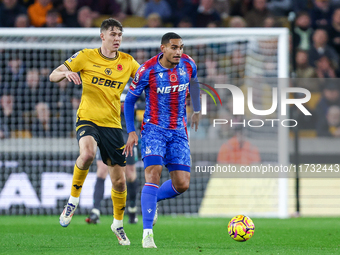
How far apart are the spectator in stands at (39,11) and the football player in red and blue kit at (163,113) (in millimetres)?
8130

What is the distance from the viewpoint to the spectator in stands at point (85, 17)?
1307 centimetres

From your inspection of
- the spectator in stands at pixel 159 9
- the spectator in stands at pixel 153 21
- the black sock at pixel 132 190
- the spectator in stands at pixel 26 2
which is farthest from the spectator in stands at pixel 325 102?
the spectator in stands at pixel 26 2

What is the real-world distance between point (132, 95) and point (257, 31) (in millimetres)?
4543

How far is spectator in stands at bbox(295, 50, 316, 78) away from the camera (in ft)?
41.2

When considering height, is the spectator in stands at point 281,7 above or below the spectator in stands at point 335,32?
above

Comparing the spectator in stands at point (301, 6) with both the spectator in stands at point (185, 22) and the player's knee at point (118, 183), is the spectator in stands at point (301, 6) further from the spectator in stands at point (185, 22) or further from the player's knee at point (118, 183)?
the player's knee at point (118, 183)

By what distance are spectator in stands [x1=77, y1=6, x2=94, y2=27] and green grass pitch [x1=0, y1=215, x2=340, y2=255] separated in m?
5.63

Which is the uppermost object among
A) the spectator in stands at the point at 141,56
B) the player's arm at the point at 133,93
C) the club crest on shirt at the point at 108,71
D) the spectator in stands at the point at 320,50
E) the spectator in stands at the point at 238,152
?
the spectator in stands at the point at 320,50

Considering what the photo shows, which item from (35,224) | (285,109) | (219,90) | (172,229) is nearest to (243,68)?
(219,90)

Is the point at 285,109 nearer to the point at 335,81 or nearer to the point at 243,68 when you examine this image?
the point at 243,68

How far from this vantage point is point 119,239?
5.69 m

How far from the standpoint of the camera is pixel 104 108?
602cm

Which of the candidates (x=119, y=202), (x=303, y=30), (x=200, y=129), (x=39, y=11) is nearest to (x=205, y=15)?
(x=303, y=30)

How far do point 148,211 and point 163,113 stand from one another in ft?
3.41
